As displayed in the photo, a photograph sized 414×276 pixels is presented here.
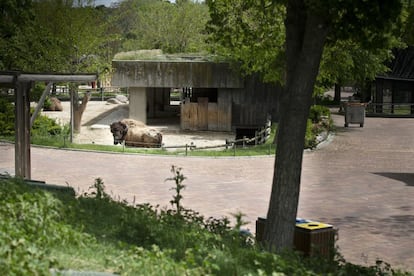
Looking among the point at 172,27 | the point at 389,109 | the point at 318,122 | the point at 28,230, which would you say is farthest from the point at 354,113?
the point at 28,230

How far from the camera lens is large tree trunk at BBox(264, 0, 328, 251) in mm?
9656

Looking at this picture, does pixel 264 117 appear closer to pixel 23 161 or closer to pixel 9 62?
pixel 9 62

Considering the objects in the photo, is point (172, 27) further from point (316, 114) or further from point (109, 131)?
point (316, 114)

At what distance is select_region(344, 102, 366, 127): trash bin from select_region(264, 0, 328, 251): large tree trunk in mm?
25179

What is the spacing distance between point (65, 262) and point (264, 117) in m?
31.9

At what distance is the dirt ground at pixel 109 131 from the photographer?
33062 mm

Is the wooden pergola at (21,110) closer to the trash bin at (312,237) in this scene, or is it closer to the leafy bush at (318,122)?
the trash bin at (312,237)

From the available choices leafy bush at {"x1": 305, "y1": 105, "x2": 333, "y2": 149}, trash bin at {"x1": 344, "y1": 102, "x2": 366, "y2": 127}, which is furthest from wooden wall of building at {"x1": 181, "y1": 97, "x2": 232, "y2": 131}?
trash bin at {"x1": 344, "y1": 102, "x2": 366, "y2": 127}

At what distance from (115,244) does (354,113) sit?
27930mm

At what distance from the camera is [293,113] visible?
9.72m

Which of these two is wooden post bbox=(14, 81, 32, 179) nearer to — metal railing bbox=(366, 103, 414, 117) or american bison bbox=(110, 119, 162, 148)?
american bison bbox=(110, 119, 162, 148)

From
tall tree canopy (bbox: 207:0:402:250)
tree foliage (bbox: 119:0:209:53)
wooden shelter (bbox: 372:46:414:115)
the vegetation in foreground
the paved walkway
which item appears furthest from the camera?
tree foliage (bbox: 119:0:209:53)

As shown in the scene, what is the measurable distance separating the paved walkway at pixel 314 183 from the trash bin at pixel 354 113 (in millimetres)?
5336

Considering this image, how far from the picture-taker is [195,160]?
2375 cm
